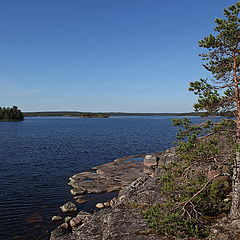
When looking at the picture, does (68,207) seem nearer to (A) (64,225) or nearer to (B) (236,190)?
(A) (64,225)

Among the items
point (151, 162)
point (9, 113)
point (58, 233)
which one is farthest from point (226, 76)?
point (9, 113)

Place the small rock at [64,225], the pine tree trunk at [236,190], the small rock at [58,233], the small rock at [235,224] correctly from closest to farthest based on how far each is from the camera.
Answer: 1. the small rock at [235,224]
2. the pine tree trunk at [236,190]
3. the small rock at [58,233]
4. the small rock at [64,225]

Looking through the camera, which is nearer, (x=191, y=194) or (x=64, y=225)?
(x=191, y=194)

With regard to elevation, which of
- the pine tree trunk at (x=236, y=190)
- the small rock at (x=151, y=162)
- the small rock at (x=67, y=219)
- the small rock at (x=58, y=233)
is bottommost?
the small rock at (x=67, y=219)

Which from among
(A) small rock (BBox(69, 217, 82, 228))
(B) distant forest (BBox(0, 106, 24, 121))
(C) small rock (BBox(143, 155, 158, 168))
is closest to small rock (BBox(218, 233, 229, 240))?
(A) small rock (BBox(69, 217, 82, 228))

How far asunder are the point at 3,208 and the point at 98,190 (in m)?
9.44

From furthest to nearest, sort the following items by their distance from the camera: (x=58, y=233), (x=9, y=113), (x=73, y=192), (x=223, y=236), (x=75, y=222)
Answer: (x=9, y=113)
(x=73, y=192)
(x=75, y=222)
(x=58, y=233)
(x=223, y=236)

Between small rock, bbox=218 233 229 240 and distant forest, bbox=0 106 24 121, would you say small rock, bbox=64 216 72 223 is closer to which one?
small rock, bbox=218 233 229 240

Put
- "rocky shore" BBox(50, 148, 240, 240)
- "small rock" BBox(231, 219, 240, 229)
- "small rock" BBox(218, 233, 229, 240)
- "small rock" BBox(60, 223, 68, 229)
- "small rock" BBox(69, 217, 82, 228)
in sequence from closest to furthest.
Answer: "small rock" BBox(218, 233, 229, 240)
"small rock" BBox(231, 219, 240, 229)
"rocky shore" BBox(50, 148, 240, 240)
"small rock" BBox(60, 223, 68, 229)
"small rock" BBox(69, 217, 82, 228)

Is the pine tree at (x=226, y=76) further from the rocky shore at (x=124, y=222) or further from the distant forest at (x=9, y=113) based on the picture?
the distant forest at (x=9, y=113)

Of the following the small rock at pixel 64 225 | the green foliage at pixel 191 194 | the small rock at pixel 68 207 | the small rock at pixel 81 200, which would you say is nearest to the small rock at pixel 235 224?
the green foliage at pixel 191 194

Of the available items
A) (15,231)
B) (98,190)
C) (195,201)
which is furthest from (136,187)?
(15,231)

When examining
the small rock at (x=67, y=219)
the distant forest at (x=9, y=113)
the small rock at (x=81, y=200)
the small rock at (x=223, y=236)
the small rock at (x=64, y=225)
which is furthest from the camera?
the distant forest at (x=9, y=113)

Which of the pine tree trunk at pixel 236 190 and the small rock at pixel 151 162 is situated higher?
the pine tree trunk at pixel 236 190
